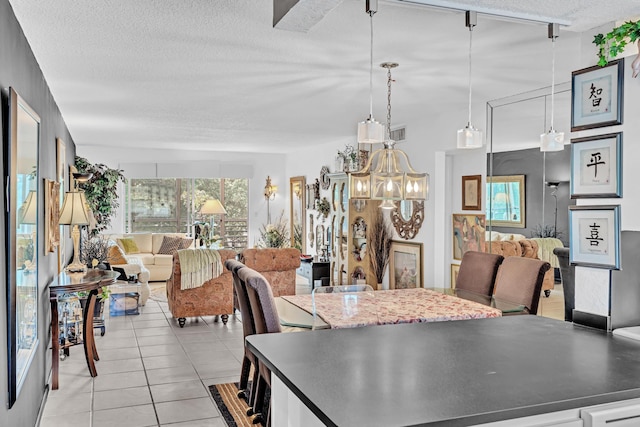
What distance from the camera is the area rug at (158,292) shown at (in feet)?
26.3

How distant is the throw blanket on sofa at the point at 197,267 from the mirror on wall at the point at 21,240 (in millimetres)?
2736

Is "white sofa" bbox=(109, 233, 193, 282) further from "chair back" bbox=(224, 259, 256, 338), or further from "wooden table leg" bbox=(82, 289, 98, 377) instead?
"chair back" bbox=(224, 259, 256, 338)

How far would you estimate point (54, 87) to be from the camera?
4.83 metres

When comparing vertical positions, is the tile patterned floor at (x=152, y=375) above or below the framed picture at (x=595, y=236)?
below

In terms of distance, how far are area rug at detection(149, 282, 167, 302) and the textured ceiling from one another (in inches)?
108

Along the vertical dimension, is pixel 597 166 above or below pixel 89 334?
above

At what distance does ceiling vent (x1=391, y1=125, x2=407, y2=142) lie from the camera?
7.02m

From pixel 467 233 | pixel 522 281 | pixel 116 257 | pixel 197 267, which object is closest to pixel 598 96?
pixel 522 281

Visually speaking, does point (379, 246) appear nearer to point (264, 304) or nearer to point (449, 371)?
point (264, 304)

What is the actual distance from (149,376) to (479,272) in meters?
2.81

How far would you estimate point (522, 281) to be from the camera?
3955 mm

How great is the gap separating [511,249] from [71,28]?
13.1 ft

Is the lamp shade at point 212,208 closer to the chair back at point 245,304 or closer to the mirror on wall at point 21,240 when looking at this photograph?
the chair back at point 245,304

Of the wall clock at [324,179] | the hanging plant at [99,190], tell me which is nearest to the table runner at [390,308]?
the wall clock at [324,179]
